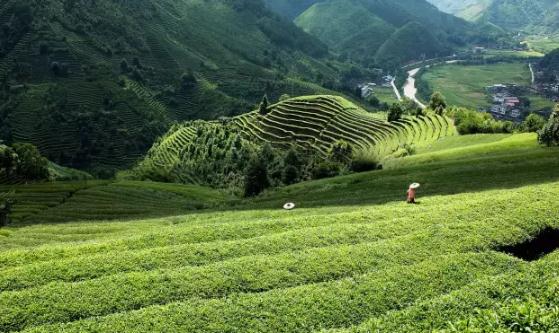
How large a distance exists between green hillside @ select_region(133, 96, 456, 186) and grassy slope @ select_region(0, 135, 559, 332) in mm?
81302

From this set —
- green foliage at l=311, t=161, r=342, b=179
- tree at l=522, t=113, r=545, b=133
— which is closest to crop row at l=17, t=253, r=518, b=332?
green foliage at l=311, t=161, r=342, b=179

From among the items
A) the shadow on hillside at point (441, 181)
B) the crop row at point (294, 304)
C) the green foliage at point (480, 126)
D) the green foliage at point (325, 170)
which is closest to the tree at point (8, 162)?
the green foliage at point (325, 170)

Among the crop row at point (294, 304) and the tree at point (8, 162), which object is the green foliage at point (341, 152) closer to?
the tree at point (8, 162)

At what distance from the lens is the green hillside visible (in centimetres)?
12156

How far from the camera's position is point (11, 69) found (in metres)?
186

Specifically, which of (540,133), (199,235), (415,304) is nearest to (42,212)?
(199,235)

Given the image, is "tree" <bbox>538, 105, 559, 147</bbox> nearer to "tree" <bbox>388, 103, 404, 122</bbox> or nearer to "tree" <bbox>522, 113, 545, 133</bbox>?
"tree" <bbox>522, 113, 545, 133</bbox>

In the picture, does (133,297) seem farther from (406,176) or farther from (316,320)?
(406,176)

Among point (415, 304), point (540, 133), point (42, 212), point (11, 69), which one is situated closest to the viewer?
point (415, 304)

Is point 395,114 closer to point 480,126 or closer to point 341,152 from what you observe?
point 480,126

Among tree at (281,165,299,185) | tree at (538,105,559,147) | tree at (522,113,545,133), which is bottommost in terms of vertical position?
tree at (281,165,299,185)

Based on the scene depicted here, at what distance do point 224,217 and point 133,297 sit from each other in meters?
17.7

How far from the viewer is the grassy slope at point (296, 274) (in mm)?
18219

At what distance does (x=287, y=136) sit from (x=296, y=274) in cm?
11340
